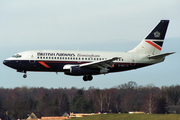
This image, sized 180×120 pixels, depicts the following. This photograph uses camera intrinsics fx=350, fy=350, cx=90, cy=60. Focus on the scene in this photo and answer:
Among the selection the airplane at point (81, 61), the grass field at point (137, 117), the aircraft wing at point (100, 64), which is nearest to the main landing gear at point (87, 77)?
the airplane at point (81, 61)

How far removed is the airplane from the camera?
57250 millimetres

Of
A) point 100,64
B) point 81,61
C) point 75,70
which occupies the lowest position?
point 75,70

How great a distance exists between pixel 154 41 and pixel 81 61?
1523cm

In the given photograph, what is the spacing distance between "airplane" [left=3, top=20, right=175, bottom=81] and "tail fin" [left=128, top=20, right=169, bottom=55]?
0.74 feet

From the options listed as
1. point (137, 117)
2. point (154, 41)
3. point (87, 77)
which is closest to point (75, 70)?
point (87, 77)

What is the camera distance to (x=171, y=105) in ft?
403

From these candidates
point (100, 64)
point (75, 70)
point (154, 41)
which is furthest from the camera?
point (154, 41)

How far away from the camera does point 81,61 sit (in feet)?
193

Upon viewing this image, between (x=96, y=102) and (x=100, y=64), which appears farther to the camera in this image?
(x=96, y=102)

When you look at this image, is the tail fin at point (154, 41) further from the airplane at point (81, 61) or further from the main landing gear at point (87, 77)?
the main landing gear at point (87, 77)

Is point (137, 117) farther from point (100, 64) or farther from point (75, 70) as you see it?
point (75, 70)

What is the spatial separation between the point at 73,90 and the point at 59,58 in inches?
3675

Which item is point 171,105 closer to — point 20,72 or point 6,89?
point 6,89

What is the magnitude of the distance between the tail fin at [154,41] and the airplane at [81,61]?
0.23 meters
